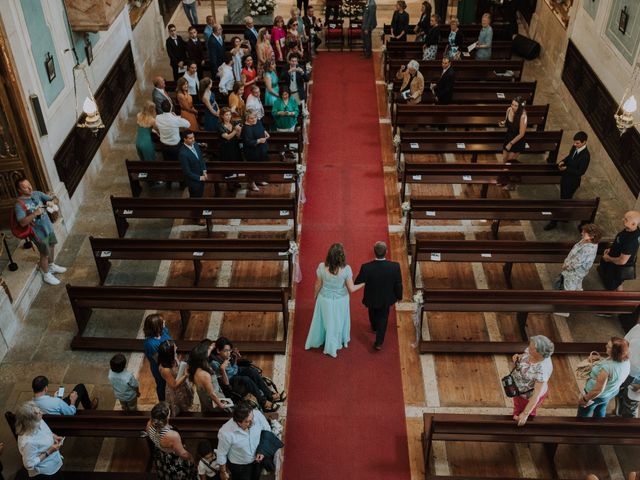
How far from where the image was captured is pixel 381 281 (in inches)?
270

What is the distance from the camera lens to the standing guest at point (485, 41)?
12812mm

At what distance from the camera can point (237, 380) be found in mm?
6066

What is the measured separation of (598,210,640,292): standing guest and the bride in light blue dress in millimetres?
3142

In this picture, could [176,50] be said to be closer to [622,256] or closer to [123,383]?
[123,383]

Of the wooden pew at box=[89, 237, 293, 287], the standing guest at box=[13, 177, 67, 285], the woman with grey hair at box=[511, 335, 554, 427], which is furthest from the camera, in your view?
the wooden pew at box=[89, 237, 293, 287]

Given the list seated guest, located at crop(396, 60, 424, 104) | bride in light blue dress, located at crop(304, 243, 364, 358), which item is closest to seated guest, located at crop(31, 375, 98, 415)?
bride in light blue dress, located at crop(304, 243, 364, 358)

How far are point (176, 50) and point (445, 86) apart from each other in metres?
5.43

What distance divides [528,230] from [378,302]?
3.52 meters

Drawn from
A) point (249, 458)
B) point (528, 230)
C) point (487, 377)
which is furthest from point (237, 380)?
point (528, 230)

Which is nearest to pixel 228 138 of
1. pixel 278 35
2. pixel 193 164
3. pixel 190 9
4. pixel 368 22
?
pixel 193 164

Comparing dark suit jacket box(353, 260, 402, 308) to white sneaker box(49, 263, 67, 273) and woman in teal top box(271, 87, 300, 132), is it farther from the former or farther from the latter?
woman in teal top box(271, 87, 300, 132)

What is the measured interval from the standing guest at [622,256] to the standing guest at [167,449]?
541cm

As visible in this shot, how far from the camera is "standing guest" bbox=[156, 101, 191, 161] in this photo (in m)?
9.56

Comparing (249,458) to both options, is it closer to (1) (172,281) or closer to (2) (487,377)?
(2) (487,377)
